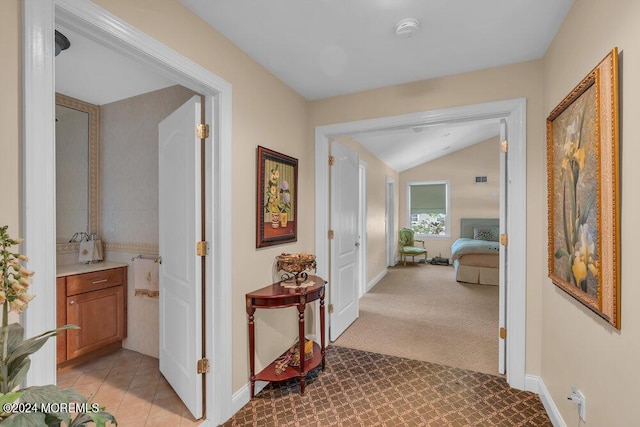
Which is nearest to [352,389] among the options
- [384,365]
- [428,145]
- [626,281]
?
[384,365]

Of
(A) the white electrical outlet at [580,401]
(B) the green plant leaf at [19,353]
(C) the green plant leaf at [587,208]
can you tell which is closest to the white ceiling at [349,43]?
(C) the green plant leaf at [587,208]

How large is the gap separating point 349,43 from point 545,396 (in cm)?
267

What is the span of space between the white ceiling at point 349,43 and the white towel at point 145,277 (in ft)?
4.89

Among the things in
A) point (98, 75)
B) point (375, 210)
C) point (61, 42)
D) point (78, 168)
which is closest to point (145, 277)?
point (78, 168)

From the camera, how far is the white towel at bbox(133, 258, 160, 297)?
2637 millimetres

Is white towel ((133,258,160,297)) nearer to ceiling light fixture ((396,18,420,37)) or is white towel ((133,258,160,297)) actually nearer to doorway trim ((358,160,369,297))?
ceiling light fixture ((396,18,420,37))

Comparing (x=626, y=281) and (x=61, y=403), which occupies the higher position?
(x=626, y=281)

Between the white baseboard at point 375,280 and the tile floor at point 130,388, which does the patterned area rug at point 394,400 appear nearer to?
the tile floor at point 130,388

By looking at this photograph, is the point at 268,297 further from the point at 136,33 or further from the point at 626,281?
the point at 626,281

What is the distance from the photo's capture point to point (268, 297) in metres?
2.08

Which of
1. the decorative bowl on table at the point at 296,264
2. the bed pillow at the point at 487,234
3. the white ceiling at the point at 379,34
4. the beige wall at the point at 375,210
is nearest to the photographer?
the white ceiling at the point at 379,34

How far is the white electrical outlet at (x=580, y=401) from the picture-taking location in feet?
4.85

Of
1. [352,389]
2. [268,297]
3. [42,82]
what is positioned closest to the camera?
[42,82]

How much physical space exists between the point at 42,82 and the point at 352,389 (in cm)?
243
